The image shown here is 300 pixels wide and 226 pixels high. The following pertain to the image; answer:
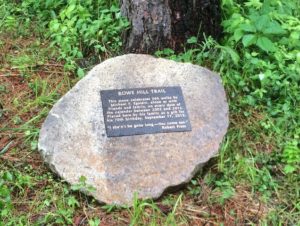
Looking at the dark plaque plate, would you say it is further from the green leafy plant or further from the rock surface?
the green leafy plant

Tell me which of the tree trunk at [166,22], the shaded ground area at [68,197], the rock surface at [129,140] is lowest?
the shaded ground area at [68,197]

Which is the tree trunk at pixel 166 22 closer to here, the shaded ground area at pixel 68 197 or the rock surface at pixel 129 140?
the rock surface at pixel 129 140

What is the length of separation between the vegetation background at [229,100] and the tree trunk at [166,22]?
0.27 feet

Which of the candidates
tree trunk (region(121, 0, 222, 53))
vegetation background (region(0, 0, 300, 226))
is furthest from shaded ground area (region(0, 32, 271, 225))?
tree trunk (region(121, 0, 222, 53))

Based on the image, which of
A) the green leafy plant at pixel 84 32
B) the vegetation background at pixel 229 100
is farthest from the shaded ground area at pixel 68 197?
the green leafy plant at pixel 84 32

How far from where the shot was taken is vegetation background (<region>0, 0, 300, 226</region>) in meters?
2.78

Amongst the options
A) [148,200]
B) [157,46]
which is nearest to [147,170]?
[148,200]

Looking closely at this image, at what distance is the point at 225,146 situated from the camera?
10.1 ft

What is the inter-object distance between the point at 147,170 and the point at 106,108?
0.54m

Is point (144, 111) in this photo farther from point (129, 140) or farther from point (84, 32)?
point (84, 32)

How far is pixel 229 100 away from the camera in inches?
137

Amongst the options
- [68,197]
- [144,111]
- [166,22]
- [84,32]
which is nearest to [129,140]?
[144,111]

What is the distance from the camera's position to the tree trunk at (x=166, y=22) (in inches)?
145

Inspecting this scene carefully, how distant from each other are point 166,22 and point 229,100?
80 cm
